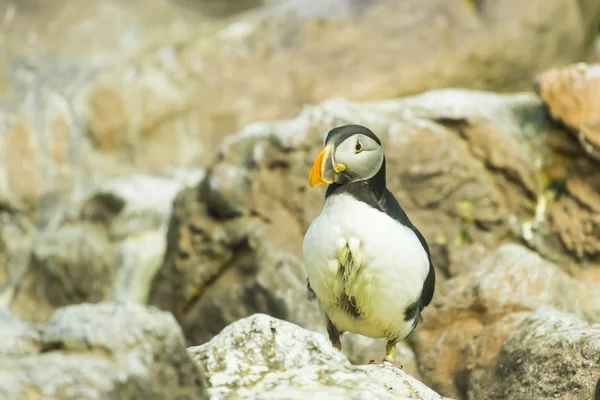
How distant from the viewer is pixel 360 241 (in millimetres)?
4184

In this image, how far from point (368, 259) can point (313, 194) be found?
320 cm

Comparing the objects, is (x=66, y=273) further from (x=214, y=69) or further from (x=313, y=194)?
(x=214, y=69)

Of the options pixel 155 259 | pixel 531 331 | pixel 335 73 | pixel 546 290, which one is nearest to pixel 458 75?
pixel 335 73

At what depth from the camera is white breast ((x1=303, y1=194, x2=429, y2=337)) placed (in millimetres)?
4207

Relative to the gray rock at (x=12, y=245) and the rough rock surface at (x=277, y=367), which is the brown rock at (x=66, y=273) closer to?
the gray rock at (x=12, y=245)

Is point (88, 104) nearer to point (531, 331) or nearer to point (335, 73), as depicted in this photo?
point (335, 73)

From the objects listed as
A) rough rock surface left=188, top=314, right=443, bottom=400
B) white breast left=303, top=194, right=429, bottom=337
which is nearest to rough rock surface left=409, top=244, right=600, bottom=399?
white breast left=303, top=194, right=429, bottom=337

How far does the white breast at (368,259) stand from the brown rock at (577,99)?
3357 millimetres

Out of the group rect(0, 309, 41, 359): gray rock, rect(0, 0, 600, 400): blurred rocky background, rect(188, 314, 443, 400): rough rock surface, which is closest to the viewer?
rect(0, 309, 41, 359): gray rock

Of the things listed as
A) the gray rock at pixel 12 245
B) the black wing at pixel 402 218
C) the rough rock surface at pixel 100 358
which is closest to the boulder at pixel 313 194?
the black wing at pixel 402 218

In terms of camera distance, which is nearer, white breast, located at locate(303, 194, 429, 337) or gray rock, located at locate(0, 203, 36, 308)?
white breast, located at locate(303, 194, 429, 337)

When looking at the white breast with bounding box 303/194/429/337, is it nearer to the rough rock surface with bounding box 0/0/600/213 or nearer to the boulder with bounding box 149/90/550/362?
the boulder with bounding box 149/90/550/362

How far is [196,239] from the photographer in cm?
765

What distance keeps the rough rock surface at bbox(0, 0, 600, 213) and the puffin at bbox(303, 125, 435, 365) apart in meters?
6.19
